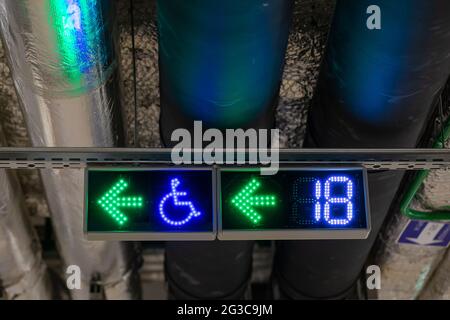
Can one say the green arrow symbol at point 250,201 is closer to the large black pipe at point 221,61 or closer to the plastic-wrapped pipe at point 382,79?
the large black pipe at point 221,61

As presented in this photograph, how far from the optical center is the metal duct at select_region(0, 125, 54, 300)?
A: 290 cm

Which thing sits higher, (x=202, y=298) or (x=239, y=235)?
(x=239, y=235)

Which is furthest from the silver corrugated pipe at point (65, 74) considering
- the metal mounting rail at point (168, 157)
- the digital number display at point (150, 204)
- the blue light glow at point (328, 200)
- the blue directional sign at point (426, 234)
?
the blue directional sign at point (426, 234)

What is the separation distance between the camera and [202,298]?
334 cm

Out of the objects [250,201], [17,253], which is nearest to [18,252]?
[17,253]

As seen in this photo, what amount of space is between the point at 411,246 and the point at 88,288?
170 cm

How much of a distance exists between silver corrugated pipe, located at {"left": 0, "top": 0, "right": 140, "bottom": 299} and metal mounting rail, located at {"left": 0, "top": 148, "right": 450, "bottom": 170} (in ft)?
0.40

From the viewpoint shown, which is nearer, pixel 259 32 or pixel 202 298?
pixel 259 32

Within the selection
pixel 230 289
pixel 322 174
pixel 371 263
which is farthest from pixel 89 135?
pixel 371 263

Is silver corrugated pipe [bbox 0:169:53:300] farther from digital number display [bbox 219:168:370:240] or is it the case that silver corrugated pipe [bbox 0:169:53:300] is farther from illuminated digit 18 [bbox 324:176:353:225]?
illuminated digit 18 [bbox 324:176:353:225]

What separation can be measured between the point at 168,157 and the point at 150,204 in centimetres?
19

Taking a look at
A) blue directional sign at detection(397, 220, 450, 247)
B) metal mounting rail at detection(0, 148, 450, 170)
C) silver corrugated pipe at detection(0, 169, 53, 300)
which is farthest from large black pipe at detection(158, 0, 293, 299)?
blue directional sign at detection(397, 220, 450, 247)

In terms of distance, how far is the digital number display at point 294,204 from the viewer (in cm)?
220
